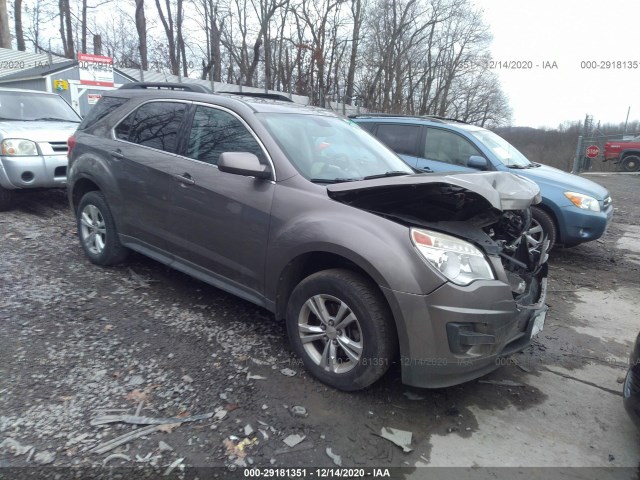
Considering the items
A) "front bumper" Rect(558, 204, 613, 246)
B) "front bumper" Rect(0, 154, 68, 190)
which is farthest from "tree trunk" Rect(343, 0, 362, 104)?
"front bumper" Rect(558, 204, 613, 246)

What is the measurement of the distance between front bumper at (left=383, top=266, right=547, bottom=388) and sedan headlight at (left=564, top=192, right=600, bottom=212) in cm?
378

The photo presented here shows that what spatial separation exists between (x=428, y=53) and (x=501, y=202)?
38.4 m

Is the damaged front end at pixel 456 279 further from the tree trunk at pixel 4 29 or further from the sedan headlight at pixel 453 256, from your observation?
the tree trunk at pixel 4 29

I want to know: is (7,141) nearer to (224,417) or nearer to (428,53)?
(224,417)

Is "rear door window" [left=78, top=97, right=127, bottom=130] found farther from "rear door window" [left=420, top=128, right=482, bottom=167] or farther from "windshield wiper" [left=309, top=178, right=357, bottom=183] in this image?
"rear door window" [left=420, top=128, right=482, bottom=167]

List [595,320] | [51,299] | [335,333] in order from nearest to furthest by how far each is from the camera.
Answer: [335,333] < [51,299] < [595,320]

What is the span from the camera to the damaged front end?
244 cm

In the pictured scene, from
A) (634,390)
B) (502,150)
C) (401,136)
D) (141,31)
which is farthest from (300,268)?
(141,31)

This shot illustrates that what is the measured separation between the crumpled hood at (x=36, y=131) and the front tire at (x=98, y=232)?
7.68ft

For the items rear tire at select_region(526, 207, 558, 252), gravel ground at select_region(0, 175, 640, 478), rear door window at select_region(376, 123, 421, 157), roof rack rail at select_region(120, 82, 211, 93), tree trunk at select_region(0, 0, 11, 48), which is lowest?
gravel ground at select_region(0, 175, 640, 478)

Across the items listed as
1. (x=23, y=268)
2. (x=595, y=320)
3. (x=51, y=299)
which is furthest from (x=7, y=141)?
(x=595, y=320)

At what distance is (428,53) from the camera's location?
37031 mm

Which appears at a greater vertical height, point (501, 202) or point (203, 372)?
point (501, 202)

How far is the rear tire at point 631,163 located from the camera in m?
19.3
